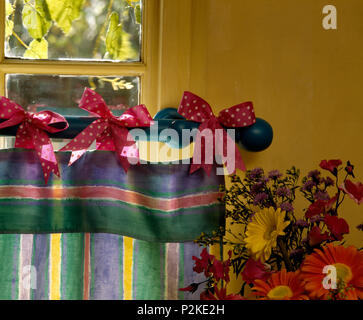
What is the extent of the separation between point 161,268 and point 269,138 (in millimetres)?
389

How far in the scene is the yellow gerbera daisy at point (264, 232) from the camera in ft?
2.87

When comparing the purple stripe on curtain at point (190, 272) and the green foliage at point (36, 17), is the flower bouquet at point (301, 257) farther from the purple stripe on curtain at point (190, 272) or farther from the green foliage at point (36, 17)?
the green foliage at point (36, 17)

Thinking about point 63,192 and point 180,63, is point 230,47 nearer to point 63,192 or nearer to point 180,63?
point 180,63

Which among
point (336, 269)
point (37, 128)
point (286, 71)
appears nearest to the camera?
point (336, 269)

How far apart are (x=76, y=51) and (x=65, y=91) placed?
116 mm

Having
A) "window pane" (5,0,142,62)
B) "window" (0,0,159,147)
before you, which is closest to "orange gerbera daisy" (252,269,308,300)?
"window" (0,0,159,147)

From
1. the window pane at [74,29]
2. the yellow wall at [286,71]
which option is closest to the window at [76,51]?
the window pane at [74,29]

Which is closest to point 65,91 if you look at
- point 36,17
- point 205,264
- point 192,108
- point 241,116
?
point 36,17

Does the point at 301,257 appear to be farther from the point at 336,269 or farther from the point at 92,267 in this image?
the point at 92,267

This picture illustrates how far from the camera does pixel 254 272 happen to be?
0.85 meters

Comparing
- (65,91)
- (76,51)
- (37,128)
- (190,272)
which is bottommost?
(190,272)

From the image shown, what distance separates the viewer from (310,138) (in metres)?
1.15

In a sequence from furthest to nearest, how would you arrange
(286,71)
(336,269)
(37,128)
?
(286,71) < (37,128) < (336,269)

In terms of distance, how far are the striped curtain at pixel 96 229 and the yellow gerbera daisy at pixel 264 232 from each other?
17 cm
